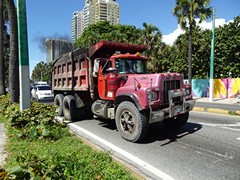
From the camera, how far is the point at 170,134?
695 cm

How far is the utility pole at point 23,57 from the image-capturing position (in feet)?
24.9

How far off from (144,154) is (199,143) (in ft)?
5.40

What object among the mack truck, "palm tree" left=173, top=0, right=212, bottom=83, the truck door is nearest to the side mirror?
the mack truck

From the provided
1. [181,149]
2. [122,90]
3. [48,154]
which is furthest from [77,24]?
[48,154]

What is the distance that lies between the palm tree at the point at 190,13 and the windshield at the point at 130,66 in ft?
46.0

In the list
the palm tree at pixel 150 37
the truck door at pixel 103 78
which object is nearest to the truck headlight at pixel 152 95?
the truck door at pixel 103 78

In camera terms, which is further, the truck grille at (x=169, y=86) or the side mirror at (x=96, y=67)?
the side mirror at (x=96, y=67)

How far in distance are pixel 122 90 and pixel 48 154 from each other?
8.89 ft

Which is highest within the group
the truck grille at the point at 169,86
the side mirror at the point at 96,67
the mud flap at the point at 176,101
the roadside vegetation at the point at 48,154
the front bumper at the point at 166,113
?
the side mirror at the point at 96,67

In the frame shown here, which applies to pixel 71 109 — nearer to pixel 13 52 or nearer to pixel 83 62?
pixel 83 62

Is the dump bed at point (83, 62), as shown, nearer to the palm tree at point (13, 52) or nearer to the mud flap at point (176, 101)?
the palm tree at point (13, 52)

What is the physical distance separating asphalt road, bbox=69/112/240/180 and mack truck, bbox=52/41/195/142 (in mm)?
456

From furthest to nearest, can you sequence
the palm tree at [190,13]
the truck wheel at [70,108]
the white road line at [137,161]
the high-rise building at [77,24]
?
1. the high-rise building at [77,24]
2. the palm tree at [190,13]
3. the truck wheel at [70,108]
4. the white road line at [137,161]

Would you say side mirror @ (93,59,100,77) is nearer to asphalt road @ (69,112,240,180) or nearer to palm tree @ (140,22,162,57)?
asphalt road @ (69,112,240,180)
